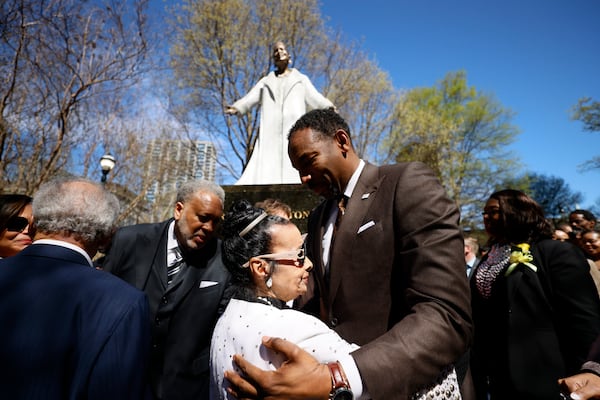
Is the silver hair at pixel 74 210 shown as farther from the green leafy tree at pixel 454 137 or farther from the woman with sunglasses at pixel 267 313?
the green leafy tree at pixel 454 137

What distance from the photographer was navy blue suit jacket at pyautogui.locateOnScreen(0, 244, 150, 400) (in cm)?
135

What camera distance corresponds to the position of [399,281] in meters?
1.45

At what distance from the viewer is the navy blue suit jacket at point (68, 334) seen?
1.35 metres

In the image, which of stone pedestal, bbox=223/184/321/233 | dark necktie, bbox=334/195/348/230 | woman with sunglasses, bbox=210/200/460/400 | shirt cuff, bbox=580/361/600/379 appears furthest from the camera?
stone pedestal, bbox=223/184/321/233

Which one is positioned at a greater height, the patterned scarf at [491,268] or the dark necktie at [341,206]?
the dark necktie at [341,206]

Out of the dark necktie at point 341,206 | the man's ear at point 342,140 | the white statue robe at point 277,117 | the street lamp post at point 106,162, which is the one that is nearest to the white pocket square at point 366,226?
the dark necktie at point 341,206

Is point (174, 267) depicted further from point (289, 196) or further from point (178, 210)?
point (289, 196)

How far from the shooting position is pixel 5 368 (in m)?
1.35

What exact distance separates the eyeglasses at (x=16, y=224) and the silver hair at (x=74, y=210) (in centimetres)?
166

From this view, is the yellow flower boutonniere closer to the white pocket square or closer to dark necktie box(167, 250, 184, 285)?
the white pocket square

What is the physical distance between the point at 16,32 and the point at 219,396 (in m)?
8.71

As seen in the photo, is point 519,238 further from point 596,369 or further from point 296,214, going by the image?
point 296,214

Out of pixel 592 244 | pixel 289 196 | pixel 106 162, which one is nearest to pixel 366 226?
pixel 289 196

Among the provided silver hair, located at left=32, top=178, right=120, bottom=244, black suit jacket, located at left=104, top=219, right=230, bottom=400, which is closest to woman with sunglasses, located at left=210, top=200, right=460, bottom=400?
silver hair, located at left=32, top=178, right=120, bottom=244
